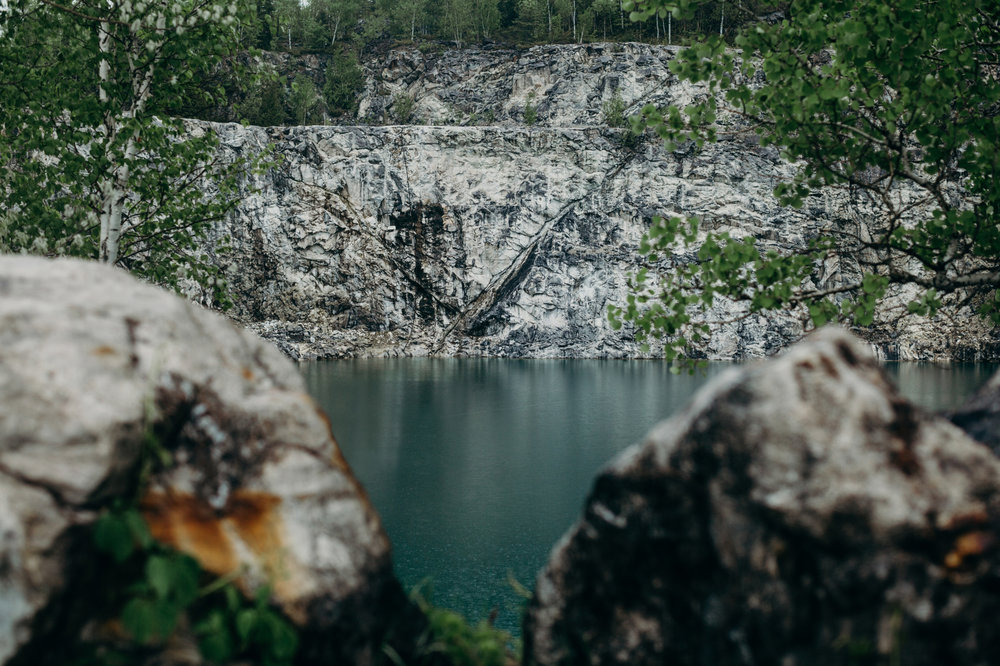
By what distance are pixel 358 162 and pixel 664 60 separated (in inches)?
1426

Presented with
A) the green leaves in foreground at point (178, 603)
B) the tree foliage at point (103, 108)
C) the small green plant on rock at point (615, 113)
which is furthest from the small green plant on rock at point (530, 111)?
the green leaves in foreground at point (178, 603)

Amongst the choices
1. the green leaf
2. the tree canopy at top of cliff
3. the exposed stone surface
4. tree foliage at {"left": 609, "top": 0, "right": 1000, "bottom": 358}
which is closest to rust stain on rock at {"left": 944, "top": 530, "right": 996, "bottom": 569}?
the green leaf

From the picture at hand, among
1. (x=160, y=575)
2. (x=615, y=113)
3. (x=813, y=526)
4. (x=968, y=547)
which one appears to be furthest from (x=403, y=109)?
(x=968, y=547)

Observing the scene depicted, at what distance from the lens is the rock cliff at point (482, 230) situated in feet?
228

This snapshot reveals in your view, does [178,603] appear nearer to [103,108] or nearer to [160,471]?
[160,471]

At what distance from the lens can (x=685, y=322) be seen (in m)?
7.30

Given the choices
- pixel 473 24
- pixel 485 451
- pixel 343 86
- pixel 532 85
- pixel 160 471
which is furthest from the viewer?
pixel 473 24

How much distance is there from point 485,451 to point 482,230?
52.0 metres

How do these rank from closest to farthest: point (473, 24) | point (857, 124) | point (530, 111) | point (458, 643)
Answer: point (458, 643)
point (857, 124)
point (530, 111)
point (473, 24)

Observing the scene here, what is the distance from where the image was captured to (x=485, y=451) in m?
22.9

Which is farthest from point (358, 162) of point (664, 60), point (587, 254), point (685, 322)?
point (685, 322)

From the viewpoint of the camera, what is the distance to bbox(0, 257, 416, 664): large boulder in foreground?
2711 millimetres

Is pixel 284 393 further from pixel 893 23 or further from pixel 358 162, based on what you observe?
pixel 358 162

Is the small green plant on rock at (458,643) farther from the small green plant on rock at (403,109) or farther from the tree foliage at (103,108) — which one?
the small green plant on rock at (403,109)
